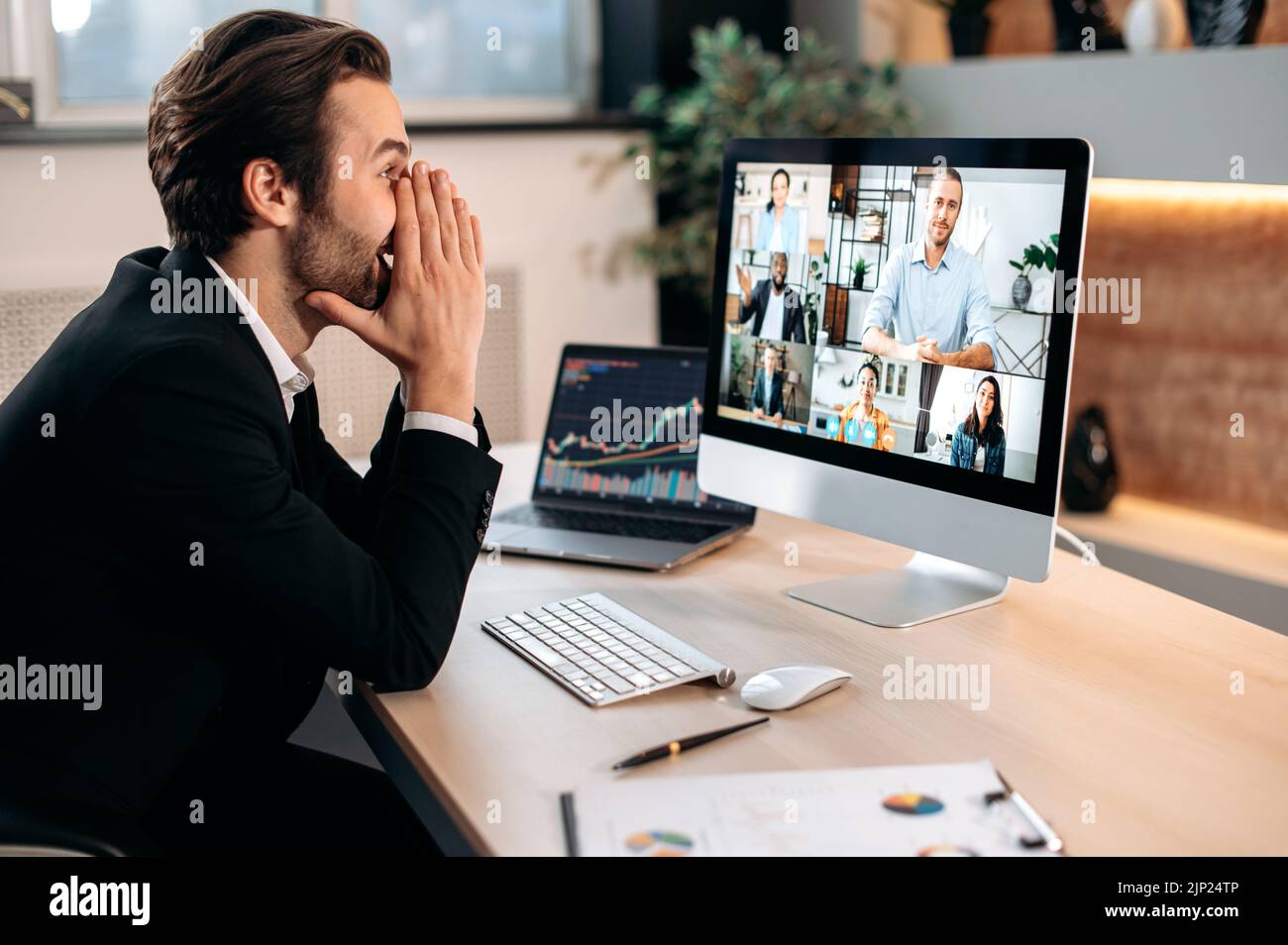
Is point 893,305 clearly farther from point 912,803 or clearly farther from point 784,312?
point 912,803

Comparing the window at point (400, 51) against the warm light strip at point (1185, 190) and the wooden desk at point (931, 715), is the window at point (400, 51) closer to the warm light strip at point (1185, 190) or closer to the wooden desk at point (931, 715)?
the warm light strip at point (1185, 190)

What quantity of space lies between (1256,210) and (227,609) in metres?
2.40

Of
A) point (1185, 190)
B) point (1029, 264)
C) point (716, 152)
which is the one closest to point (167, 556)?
point (1029, 264)

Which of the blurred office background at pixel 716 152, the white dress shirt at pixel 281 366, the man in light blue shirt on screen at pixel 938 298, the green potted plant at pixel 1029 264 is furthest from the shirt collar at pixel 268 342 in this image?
the blurred office background at pixel 716 152

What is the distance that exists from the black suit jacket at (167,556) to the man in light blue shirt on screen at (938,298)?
0.55 metres

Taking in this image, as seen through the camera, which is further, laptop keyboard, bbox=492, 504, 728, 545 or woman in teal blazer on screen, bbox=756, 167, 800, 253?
laptop keyboard, bbox=492, 504, 728, 545

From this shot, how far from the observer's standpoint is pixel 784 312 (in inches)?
59.9

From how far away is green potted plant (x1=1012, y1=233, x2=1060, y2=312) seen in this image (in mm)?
1245

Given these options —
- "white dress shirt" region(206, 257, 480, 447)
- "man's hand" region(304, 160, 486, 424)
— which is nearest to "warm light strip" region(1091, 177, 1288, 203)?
"man's hand" region(304, 160, 486, 424)

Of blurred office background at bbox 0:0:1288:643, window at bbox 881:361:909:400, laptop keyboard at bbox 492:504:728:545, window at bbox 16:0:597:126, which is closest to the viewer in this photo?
window at bbox 881:361:909:400

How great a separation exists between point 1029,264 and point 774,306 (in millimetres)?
357

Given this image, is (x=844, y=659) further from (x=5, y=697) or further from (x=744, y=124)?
(x=744, y=124)

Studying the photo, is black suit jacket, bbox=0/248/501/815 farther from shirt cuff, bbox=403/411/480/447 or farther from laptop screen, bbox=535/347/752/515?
laptop screen, bbox=535/347/752/515

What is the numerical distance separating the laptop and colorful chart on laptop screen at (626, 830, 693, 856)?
0.72 metres
